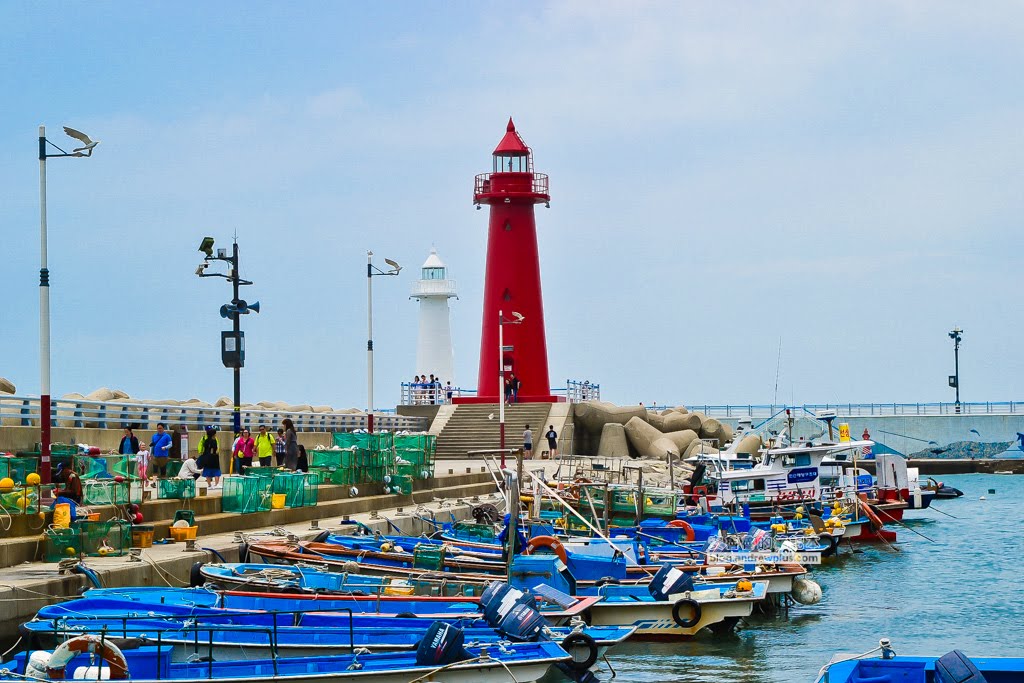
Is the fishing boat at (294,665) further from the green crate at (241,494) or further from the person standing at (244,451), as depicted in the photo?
the person standing at (244,451)

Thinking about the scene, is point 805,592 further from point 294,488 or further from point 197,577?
point 197,577

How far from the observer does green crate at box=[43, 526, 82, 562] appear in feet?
60.6

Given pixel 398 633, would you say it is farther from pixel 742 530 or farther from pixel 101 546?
pixel 742 530

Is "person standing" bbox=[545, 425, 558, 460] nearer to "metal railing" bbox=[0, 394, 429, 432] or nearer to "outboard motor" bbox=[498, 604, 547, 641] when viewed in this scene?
"metal railing" bbox=[0, 394, 429, 432]

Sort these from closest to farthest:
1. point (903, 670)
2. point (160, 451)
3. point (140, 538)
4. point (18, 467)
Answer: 1. point (903, 670)
2. point (140, 538)
3. point (18, 467)
4. point (160, 451)

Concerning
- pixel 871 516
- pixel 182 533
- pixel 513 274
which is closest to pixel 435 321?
pixel 513 274

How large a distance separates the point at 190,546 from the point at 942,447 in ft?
229

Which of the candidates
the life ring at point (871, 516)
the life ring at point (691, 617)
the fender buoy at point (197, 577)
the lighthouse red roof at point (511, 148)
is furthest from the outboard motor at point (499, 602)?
the lighthouse red roof at point (511, 148)

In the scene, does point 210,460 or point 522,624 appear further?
point 210,460

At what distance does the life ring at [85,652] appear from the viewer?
13.1 metres

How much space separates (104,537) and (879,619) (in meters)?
14.5

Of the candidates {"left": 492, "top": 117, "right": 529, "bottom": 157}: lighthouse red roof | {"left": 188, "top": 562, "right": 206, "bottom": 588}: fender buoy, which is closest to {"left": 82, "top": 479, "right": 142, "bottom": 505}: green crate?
{"left": 188, "top": 562, "right": 206, "bottom": 588}: fender buoy

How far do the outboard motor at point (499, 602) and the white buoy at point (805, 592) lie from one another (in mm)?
9784

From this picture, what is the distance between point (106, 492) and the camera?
2131 cm
